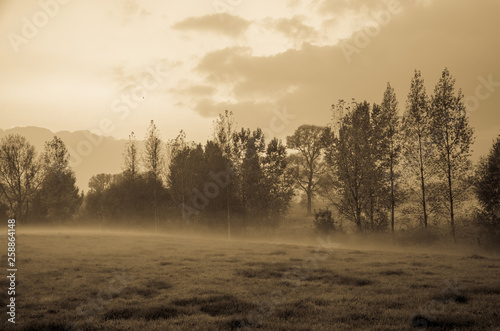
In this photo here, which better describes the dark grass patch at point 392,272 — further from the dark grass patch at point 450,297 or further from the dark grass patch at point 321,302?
the dark grass patch at point 321,302

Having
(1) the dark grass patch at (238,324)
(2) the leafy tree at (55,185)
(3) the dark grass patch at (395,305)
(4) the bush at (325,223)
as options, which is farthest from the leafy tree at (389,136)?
(2) the leafy tree at (55,185)

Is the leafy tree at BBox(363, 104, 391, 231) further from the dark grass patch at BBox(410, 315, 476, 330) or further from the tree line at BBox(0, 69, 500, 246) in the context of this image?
the dark grass patch at BBox(410, 315, 476, 330)

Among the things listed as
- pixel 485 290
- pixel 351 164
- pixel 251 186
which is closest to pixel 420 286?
pixel 485 290

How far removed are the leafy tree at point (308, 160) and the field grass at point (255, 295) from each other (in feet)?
180

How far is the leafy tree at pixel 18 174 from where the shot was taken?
2714 inches

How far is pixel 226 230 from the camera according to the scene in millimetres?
53562

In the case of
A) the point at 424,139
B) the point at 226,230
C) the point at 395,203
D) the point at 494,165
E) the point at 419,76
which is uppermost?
the point at 419,76

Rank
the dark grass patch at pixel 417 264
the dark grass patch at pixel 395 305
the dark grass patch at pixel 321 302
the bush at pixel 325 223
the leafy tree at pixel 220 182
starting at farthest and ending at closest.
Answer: the leafy tree at pixel 220 182 < the bush at pixel 325 223 < the dark grass patch at pixel 417 264 < the dark grass patch at pixel 321 302 < the dark grass patch at pixel 395 305

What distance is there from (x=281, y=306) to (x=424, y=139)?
115ft

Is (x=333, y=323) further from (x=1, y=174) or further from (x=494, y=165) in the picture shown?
(x=1, y=174)

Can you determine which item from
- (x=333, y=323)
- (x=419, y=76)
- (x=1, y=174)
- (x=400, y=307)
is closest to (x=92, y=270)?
(x=333, y=323)

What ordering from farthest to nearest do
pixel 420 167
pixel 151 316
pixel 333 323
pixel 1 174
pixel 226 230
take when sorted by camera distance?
1. pixel 1 174
2. pixel 226 230
3. pixel 420 167
4. pixel 151 316
5. pixel 333 323

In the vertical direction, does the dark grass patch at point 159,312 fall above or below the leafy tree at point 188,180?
below

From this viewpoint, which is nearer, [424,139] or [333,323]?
[333,323]
